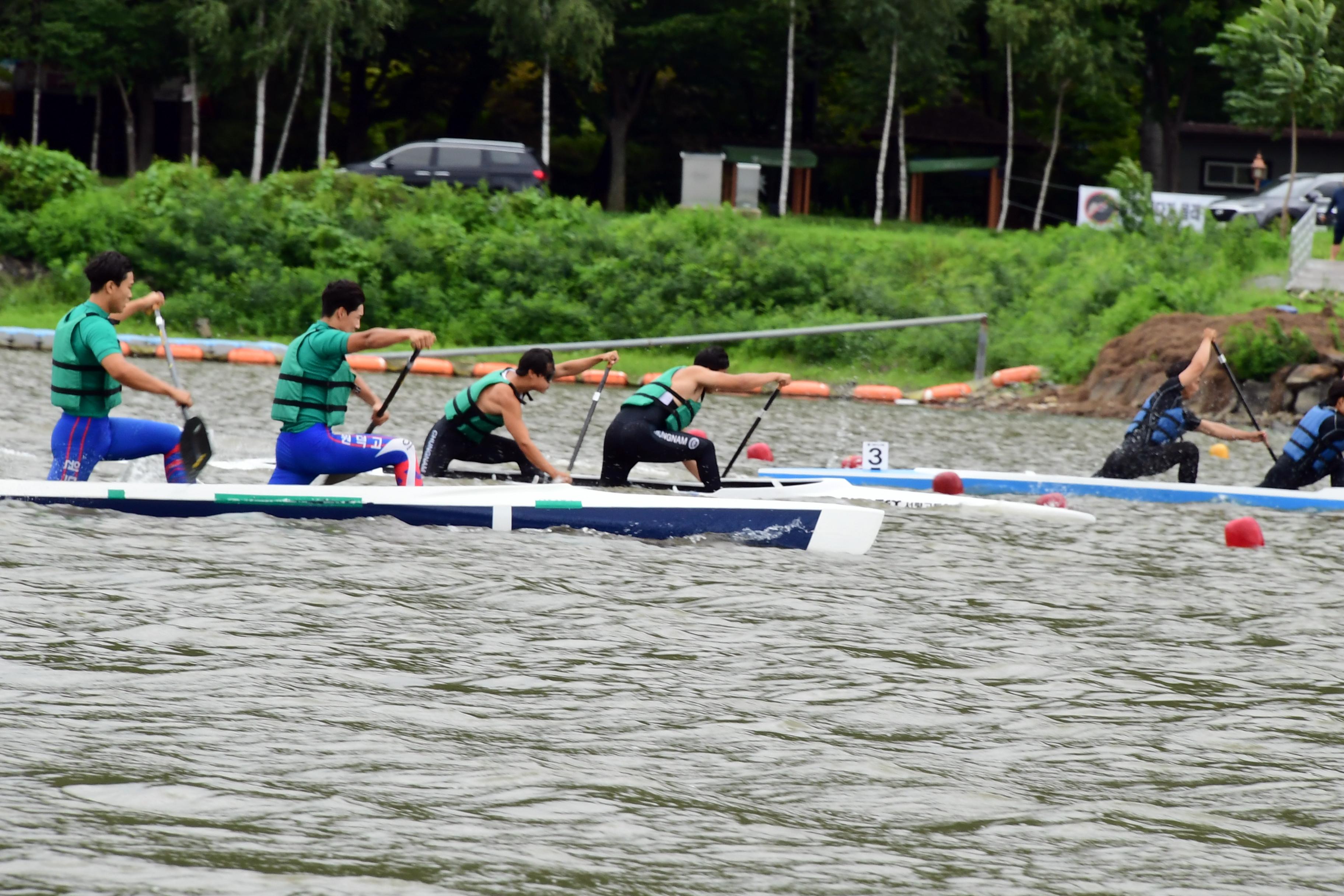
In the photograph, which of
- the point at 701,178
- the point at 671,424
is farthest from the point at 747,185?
the point at 671,424

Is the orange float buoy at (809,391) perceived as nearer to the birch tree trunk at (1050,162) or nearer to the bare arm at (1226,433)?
the bare arm at (1226,433)

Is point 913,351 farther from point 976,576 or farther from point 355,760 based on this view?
point 355,760

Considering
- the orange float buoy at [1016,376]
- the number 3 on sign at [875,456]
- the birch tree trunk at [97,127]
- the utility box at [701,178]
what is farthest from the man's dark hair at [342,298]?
the birch tree trunk at [97,127]

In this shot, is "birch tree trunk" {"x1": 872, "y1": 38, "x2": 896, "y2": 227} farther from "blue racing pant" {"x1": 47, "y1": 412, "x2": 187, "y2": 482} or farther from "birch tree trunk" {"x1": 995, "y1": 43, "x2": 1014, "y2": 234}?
"blue racing pant" {"x1": 47, "y1": 412, "x2": 187, "y2": 482}

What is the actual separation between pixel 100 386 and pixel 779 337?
14.9 metres

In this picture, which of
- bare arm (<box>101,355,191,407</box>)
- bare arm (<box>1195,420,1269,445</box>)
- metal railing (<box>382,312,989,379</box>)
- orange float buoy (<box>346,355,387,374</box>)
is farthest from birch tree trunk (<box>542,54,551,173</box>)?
bare arm (<box>101,355,191,407</box>)

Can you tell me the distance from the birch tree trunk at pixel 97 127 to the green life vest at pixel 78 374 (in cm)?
3017

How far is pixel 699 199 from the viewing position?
37.7 m

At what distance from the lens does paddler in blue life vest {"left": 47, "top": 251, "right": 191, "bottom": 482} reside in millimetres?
9039

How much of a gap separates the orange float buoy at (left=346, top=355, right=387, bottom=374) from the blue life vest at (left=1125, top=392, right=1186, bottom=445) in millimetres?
11206

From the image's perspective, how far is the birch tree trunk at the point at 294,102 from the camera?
34.8 metres

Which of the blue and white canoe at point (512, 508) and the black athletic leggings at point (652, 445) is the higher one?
the black athletic leggings at point (652, 445)

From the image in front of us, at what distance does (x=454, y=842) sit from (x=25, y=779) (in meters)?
1.39

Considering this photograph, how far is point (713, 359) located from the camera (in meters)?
11.8
